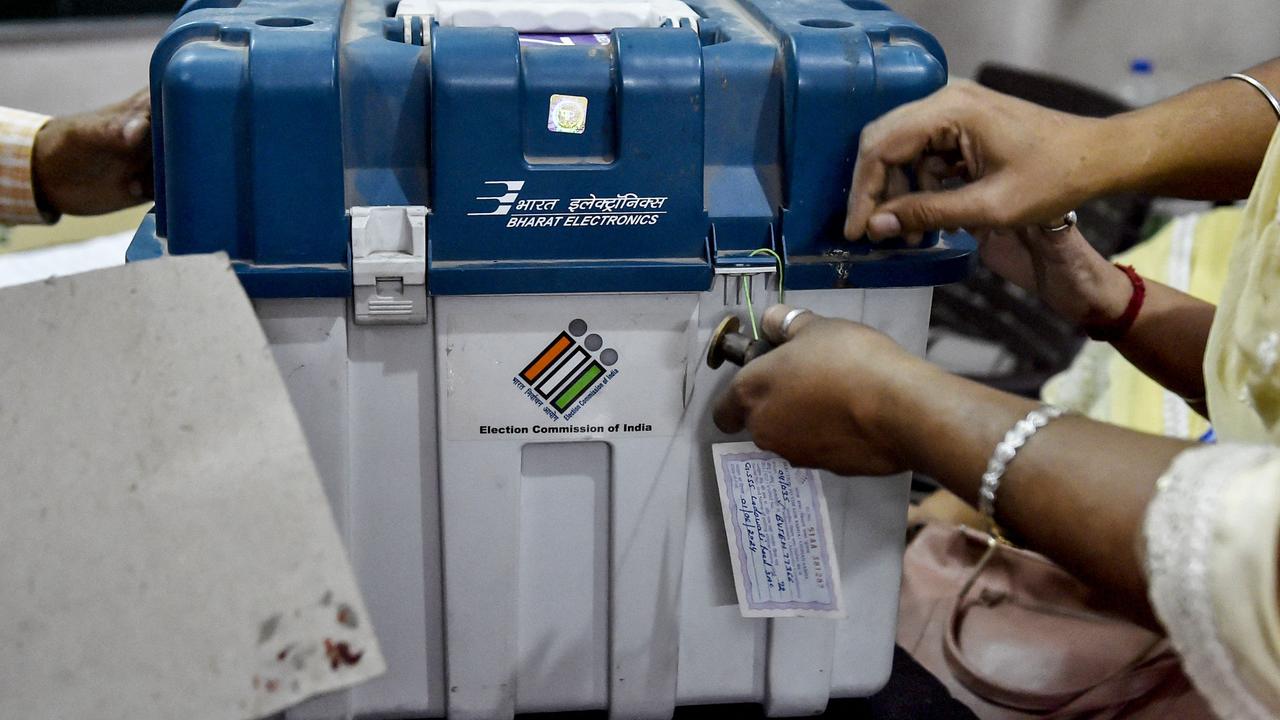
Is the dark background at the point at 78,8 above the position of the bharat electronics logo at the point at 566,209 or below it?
below

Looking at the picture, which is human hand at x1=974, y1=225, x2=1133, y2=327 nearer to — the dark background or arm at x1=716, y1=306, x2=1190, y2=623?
arm at x1=716, y1=306, x2=1190, y2=623

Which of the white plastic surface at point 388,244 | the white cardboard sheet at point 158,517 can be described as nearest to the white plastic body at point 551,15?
the white plastic surface at point 388,244

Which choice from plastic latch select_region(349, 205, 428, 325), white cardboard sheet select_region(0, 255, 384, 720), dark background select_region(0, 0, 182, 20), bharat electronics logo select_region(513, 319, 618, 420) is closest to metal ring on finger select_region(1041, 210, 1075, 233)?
bharat electronics logo select_region(513, 319, 618, 420)

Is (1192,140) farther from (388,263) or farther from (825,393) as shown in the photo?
(388,263)

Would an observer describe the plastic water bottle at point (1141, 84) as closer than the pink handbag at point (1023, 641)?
No

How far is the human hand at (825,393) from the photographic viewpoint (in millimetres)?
712

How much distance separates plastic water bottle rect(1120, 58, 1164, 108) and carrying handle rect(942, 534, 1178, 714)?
167 centimetres

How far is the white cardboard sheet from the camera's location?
22.9 inches

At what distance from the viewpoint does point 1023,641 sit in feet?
3.43

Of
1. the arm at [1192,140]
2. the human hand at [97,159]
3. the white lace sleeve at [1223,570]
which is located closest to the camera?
the white lace sleeve at [1223,570]

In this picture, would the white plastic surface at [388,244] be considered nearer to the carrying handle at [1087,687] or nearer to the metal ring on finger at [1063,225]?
the metal ring on finger at [1063,225]

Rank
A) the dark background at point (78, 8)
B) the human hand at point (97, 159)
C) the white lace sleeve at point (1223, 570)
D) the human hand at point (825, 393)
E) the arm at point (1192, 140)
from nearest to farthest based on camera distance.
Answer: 1. the white lace sleeve at point (1223, 570)
2. the human hand at point (825, 393)
3. the arm at point (1192, 140)
4. the human hand at point (97, 159)
5. the dark background at point (78, 8)

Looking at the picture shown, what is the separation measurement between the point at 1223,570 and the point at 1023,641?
1.73 feet

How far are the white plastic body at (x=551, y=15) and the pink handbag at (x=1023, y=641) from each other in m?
0.59
